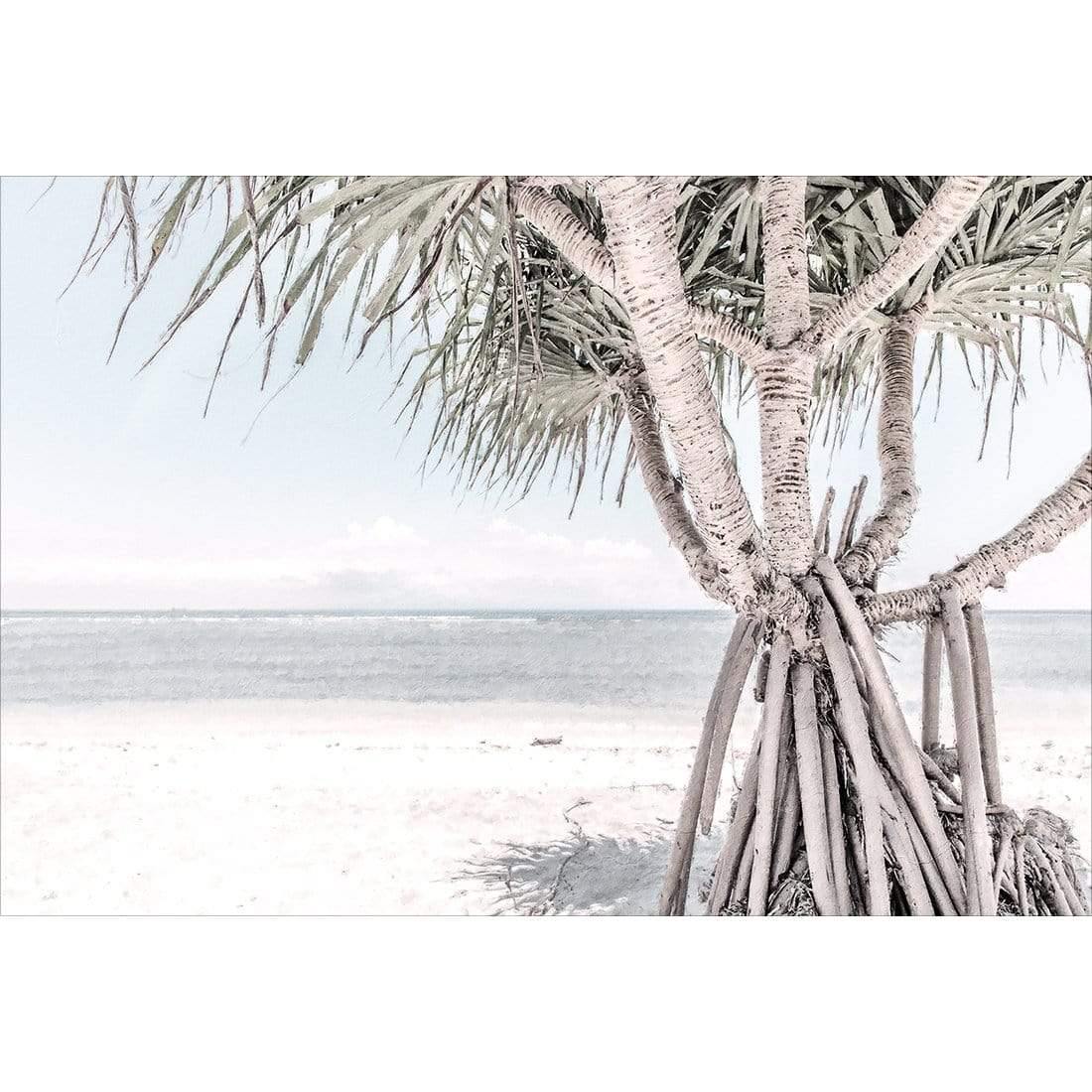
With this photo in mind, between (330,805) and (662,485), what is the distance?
100 centimetres

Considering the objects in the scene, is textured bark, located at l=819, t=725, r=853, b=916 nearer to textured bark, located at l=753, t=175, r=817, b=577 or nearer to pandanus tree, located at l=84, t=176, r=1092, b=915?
pandanus tree, located at l=84, t=176, r=1092, b=915

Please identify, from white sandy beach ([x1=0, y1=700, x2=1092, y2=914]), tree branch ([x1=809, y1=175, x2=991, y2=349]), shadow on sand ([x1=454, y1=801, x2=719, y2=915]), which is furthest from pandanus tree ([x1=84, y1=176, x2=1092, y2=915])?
white sandy beach ([x1=0, y1=700, x2=1092, y2=914])

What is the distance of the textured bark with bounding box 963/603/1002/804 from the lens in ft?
5.10

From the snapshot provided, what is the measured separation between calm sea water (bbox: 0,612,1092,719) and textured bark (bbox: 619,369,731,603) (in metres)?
0.38

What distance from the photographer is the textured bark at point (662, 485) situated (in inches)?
60.3

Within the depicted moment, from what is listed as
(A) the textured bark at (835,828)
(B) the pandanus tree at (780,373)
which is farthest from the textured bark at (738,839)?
(A) the textured bark at (835,828)

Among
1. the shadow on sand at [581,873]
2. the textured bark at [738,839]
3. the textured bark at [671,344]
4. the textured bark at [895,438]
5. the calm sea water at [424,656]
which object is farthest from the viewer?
the calm sea water at [424,656]

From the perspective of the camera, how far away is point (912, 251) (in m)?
1.30

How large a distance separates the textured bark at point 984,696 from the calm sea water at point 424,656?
267 millimetres

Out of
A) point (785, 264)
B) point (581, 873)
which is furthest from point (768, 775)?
point (785, 264)

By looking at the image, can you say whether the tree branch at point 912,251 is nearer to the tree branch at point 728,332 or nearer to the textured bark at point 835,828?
the tree branch at point 728,332
